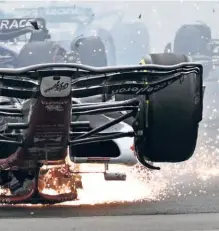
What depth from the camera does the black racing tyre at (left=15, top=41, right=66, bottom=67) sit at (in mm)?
20219

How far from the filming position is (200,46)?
104 feet

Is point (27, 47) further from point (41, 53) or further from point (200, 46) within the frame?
point (200, 46)

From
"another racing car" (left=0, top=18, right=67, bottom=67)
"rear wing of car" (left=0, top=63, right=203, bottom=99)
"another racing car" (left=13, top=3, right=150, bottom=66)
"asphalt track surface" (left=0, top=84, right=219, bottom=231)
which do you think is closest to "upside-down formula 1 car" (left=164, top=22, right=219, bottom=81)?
"another racing car" (left=13, top=3, right=150, bottom=66)

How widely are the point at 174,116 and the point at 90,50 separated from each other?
20.5 m

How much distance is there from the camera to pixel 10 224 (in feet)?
19.9

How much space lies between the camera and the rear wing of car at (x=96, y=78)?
482 centimetres

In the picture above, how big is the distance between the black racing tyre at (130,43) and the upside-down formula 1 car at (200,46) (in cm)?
542

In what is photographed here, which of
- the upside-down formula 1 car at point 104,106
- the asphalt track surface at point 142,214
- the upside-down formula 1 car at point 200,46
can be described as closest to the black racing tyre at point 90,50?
the upside-down formula 1 car at point 200,46

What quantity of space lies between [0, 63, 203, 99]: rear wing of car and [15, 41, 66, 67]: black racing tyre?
1415 cm

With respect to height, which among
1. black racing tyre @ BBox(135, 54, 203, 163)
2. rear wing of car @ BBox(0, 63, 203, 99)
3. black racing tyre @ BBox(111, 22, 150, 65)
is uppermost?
rear wing of car @ BBox(0, 63, 203, 99)

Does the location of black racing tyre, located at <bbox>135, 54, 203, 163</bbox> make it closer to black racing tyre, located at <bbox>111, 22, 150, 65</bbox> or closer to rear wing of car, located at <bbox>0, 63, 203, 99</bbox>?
rear wing of car, located at <bbox>0, 63, 203, 99</bbox>

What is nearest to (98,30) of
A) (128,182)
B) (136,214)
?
(128,182)

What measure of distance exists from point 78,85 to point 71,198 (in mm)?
3326

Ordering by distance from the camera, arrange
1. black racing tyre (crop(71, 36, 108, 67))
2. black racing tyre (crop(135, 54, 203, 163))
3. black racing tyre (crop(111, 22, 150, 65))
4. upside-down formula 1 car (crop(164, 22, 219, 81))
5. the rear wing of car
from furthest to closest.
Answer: black racing tyre (crop(111, 22, 150, 65)), upside-down formula 1 car (crop(164, 22, 219, 81)), black racing tyre (crop(71, 36, 108, 67)), black racing tyre (crop(135, 54, 203, 163)), the rear wing of car
